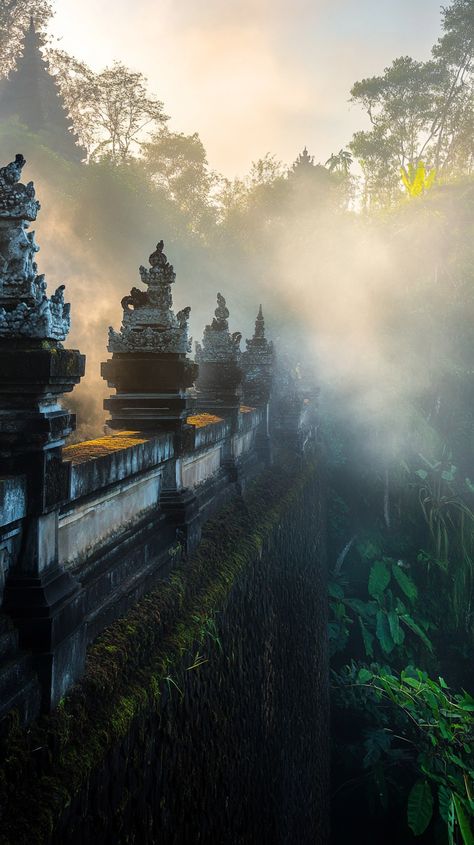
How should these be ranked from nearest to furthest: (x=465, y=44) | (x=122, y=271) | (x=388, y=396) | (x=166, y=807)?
1. (x=166, y=807)
2. (x=388, y=396)
3. (x=122, y=271)
4. (x=465, y=44)

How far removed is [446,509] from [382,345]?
5519mm

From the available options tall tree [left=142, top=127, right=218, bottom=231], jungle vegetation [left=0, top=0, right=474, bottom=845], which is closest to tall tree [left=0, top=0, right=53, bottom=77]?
jungle vegetation [left=0, top=0, right=474, bottom=845]

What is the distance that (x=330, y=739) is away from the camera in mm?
10992

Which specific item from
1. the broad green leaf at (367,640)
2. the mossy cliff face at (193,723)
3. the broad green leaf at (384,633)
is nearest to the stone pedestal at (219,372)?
the mossy cliff face at (193,723)

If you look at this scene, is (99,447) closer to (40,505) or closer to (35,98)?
(40,505)

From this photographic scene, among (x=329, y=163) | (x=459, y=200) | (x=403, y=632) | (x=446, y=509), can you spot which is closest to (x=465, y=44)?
(x=329, y=163)

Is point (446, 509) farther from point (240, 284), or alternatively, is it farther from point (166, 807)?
point (240, 284)

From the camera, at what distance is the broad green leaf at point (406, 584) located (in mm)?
14031

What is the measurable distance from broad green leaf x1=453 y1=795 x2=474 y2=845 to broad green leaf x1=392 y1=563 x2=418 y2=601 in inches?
240

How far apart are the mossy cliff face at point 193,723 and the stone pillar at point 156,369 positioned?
0.67 m

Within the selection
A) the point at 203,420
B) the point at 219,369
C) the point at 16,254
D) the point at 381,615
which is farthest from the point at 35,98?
the point at 16,254

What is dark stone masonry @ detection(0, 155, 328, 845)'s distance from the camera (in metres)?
2.48

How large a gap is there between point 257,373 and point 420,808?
634cm

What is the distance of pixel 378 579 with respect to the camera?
46.0 feet
